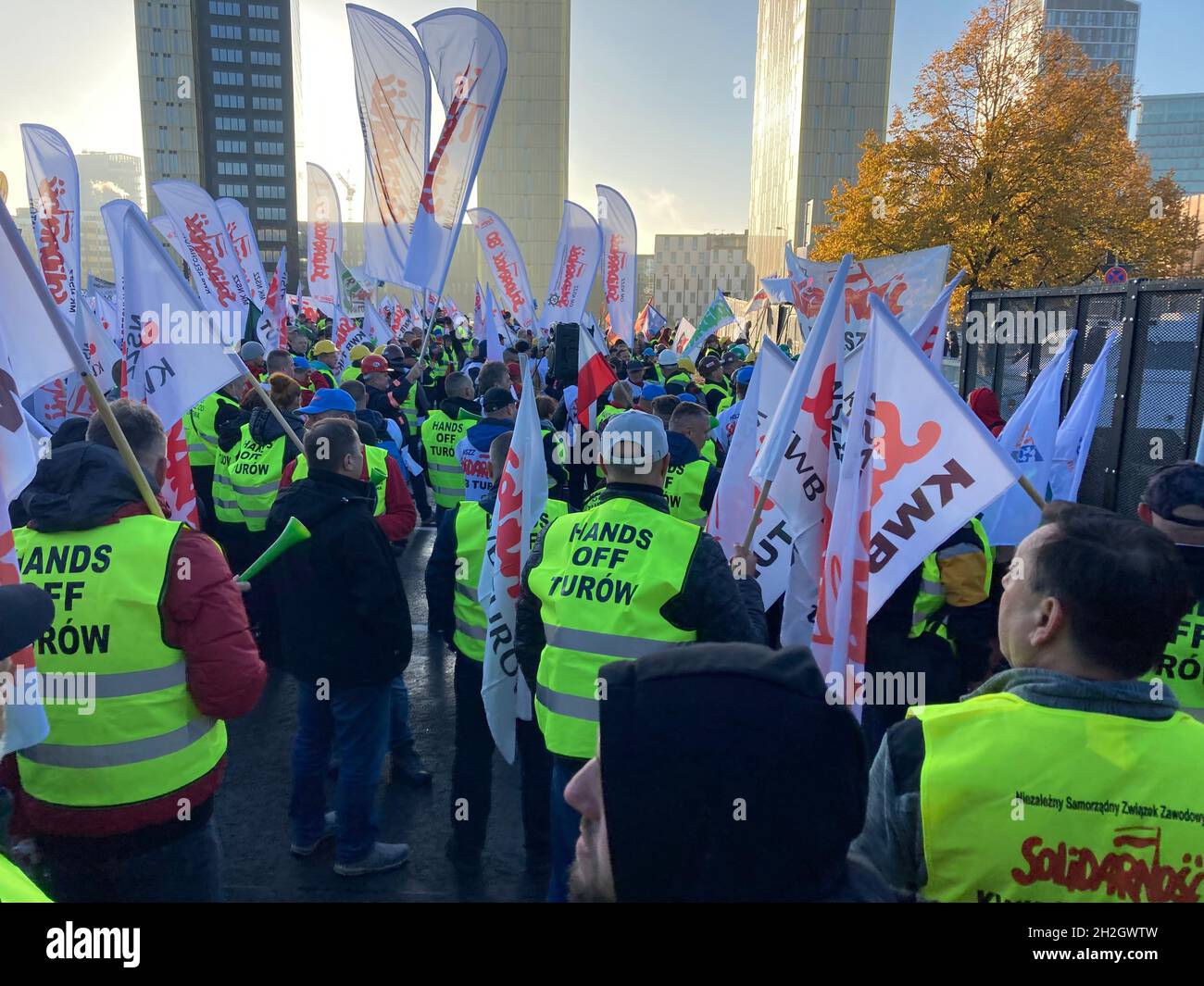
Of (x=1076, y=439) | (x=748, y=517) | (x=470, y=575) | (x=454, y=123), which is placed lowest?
(x=470, y=575)

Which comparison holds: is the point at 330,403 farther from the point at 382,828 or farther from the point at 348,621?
the point at 382,828

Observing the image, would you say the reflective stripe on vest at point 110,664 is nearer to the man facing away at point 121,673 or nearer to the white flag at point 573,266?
the man facing away at point 121,673

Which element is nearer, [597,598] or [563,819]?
[597,598]

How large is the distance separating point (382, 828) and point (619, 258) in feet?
47.2

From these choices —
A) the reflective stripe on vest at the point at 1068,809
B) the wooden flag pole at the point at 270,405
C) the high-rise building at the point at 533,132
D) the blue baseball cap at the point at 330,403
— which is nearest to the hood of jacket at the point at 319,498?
the wooden flag pole at the point at 270,405

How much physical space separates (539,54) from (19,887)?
76178 mm

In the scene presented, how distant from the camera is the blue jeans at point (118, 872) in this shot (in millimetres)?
2531

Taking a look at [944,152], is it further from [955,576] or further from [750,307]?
Result: [955,576]

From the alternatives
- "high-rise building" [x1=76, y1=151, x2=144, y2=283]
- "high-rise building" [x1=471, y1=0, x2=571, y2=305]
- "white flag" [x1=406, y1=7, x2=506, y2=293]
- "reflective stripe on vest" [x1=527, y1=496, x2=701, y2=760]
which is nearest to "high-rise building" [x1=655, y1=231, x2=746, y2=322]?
"high-rise building" [x1=471, y1=0, x2=571, y2=305]

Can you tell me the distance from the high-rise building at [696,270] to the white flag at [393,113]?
337 ft

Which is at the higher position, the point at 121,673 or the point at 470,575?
the point at 121,673

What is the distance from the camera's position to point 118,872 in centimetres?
254

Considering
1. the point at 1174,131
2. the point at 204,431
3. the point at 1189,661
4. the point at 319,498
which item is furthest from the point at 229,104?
the point at 1174,131

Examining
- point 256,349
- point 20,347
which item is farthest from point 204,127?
point 20,347
